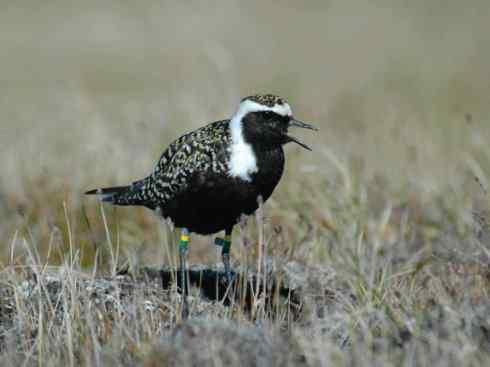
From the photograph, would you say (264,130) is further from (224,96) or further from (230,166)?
(224,96)

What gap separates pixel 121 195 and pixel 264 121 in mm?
1416

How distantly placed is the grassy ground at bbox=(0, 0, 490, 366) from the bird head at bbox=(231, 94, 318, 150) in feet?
1.77

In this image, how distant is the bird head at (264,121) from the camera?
551cm

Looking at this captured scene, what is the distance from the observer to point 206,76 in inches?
597

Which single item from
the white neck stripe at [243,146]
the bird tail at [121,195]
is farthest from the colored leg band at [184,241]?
the white neck stripe at [243,146]

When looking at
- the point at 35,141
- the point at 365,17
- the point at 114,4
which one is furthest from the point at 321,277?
the point at 114,4

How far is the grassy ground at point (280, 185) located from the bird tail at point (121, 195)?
0.92ft

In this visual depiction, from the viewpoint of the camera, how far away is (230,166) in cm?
542

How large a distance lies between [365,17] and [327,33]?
1.03 meters

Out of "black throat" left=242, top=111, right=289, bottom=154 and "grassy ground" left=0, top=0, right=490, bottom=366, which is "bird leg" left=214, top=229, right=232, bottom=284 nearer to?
"grassy ground" left=0, top=0, right=490, bottom=366

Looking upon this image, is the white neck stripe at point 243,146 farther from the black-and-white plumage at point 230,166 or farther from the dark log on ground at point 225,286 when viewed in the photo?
the dark log on ground at point 225,286

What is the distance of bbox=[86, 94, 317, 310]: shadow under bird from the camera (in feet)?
17.8

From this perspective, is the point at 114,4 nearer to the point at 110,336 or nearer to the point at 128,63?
the point at 128,63

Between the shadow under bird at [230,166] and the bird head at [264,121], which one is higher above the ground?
the bird head at [264,121]
